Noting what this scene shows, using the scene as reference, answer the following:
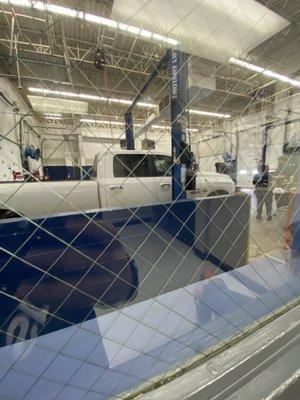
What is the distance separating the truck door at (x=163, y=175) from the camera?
2834mm

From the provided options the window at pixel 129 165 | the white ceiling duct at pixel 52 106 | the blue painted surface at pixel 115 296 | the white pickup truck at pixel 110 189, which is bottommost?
the blue painted surface at pixel 115 296

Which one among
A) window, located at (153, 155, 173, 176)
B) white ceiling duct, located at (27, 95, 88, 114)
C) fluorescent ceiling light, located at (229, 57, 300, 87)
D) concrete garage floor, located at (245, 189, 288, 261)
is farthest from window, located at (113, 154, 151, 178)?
fluorescent ceiling light, located at (229, 57, 300, 87)

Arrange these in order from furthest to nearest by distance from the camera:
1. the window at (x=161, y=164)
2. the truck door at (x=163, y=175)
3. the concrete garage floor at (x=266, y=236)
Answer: the window at (x=161, y=164), the truck door at (x=163, y=175), the concrete garage floor at (x=266, y=236)

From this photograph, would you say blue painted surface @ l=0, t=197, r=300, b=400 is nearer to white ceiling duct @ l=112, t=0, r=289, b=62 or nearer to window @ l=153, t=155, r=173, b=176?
Result: window @ l=153, t=155, r=173, b=176

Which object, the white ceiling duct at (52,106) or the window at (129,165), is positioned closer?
the white ceiling duct at (52,106)

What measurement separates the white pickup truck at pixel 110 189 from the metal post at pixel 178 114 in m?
0.13

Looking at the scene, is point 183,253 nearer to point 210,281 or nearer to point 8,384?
point 210,281

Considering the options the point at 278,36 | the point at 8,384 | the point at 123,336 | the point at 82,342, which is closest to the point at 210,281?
the point at 123,336

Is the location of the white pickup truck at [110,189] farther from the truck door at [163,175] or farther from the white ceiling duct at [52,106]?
the white ceiling duct at [52,106]

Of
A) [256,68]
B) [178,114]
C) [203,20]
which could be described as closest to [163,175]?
[178,114]

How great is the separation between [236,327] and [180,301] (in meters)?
0.58

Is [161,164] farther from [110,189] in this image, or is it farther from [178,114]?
[178,114]

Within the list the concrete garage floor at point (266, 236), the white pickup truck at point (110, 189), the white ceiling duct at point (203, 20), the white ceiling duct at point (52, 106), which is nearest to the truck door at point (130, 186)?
the white pickup truck at point (110, 189)

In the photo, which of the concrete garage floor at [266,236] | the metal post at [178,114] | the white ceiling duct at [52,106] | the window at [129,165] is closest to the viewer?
the white ceiling duct at [52,106]
